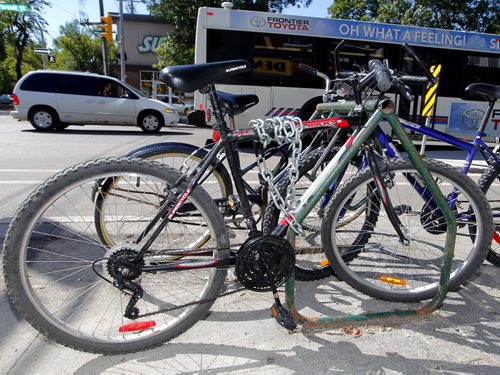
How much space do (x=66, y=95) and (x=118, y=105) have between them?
5.05 feet

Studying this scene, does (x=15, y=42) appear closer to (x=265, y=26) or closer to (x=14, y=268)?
(x=265, y=26)

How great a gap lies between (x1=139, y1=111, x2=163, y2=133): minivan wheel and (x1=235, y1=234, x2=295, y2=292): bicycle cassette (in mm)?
11142

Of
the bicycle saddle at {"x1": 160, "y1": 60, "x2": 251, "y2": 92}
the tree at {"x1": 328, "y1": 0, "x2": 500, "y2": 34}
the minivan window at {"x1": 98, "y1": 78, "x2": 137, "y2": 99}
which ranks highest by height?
the tree at {"x1": 328, "y1": 0, "x2": 500, "y2": 34}

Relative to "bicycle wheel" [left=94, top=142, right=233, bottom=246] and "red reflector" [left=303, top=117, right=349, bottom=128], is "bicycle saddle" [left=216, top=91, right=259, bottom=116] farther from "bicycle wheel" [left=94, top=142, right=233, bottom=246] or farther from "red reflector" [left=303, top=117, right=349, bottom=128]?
"red reflector" [left=303, top=117, right=349, bottom=128]

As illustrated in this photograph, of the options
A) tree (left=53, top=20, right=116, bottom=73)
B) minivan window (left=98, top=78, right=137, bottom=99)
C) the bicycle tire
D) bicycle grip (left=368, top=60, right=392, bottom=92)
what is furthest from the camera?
tree (left=53, top=20, right=116, bottom=73)

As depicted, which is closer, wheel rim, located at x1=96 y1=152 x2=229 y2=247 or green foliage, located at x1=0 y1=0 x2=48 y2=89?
wheel rim, located at x1=96 y1=152 x2=229 y2=247

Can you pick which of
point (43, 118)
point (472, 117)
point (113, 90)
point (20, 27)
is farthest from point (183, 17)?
point (20, 27)

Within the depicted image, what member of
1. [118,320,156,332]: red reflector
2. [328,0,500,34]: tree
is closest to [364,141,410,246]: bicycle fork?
[118,320,156,332]: red reflector

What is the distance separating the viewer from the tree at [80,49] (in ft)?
135

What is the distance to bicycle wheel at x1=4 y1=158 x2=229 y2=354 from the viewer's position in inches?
68.5

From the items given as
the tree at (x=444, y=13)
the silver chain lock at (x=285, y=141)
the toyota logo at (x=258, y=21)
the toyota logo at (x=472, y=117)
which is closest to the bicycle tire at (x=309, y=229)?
the silver chain lock at (x=285, y=141)

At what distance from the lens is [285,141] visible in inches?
79.4

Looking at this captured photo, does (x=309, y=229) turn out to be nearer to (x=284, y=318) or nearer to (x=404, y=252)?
(x=404, y=252)

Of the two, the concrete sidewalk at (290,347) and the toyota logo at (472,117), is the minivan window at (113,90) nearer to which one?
the toyota logo at (472,117)
